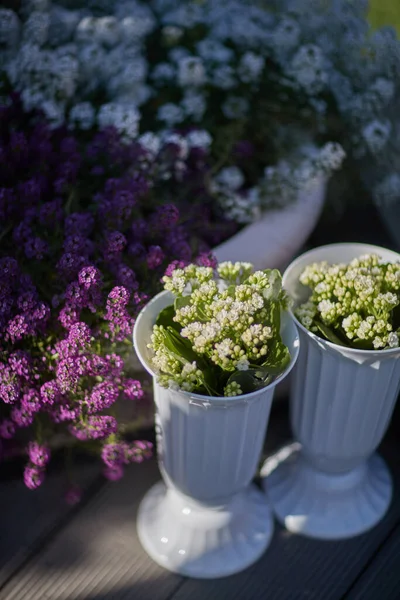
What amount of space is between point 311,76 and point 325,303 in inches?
29.4

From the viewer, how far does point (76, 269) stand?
114 cm

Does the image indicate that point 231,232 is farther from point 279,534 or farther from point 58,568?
point 58,568

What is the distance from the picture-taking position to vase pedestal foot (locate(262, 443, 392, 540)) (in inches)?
59.8

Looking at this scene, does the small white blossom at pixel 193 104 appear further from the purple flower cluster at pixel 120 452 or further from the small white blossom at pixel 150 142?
the purple flower cluster at pixel 120 452

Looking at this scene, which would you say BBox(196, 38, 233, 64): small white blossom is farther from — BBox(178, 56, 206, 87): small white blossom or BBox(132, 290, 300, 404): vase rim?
BBox(132, 290, 300, 404): vase rim

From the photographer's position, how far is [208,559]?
4.72 feet

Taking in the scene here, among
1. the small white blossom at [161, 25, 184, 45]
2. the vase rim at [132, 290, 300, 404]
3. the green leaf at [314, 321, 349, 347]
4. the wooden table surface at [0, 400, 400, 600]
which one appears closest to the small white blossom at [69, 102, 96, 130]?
the small white blossom at [161, 25, 184, 45]

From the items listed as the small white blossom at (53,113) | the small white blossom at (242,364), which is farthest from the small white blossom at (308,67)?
the small white blossom at (242,364)

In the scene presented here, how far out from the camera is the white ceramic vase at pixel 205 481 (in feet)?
3.76

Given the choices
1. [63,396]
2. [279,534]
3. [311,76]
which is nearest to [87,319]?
[63,396]

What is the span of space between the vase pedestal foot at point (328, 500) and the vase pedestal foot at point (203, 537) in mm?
82

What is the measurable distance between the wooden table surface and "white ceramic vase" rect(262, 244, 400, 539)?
0.16 feet

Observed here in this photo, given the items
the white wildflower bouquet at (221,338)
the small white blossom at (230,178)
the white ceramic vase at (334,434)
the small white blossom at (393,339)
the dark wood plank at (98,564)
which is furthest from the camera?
the small white blossom at (230,178)

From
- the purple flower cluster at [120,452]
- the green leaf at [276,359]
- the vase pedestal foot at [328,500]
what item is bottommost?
the vase pedestal foot at [328,500]
